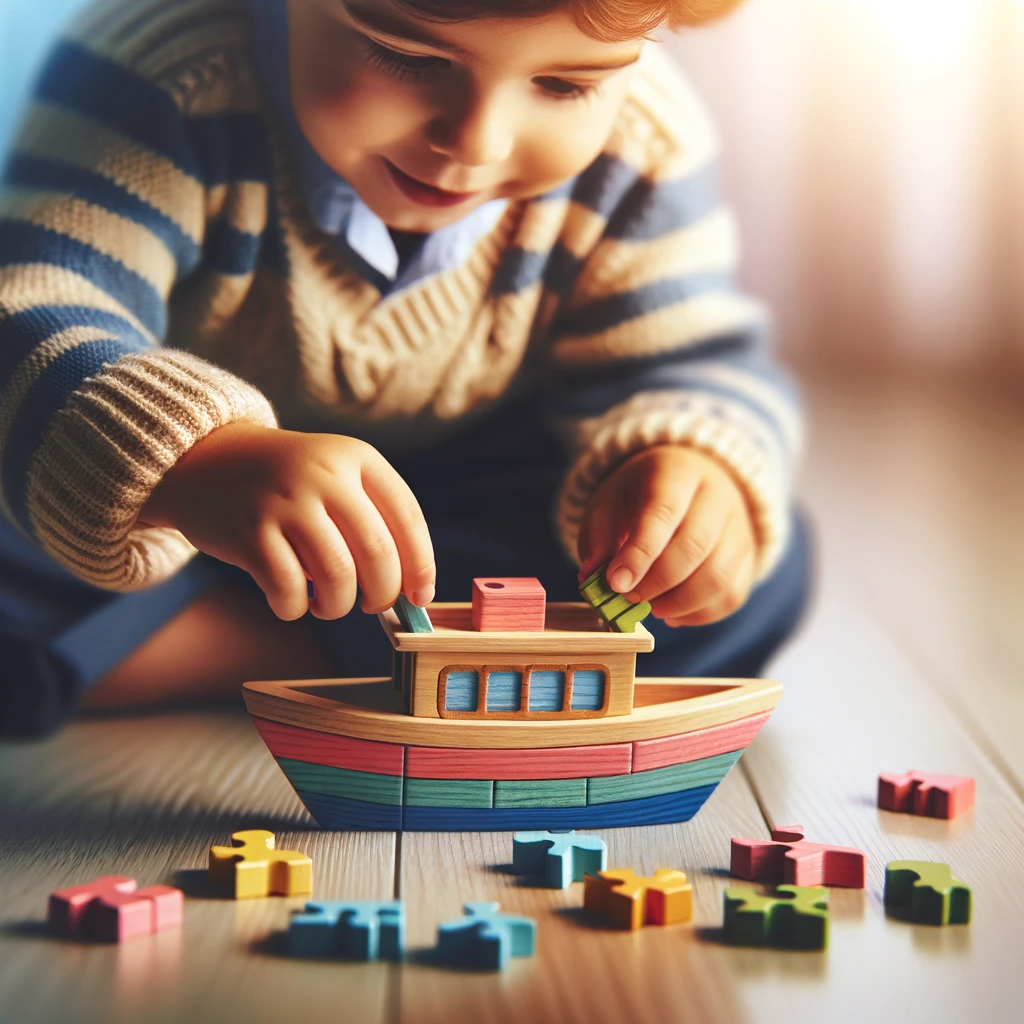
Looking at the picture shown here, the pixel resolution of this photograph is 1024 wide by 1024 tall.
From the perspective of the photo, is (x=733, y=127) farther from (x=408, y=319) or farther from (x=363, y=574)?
(x=363, y=574)

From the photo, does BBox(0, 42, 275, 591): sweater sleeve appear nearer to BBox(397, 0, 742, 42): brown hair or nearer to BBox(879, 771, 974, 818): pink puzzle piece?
BBox(397, 0, 742, 42): brown hair

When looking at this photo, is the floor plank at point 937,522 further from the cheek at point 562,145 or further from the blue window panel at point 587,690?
the cheek at point 562,145

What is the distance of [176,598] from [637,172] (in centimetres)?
29

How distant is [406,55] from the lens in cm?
45

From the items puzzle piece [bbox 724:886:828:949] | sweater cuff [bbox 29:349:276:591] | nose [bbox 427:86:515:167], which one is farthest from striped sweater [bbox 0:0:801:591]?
puzzle piece [bbox 724:886:828:949]

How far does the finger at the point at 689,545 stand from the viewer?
19.9 inches

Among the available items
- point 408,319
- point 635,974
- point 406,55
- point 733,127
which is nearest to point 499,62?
point 406,55

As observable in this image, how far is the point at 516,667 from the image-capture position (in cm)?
45

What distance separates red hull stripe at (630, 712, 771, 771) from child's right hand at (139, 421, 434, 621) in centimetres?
10

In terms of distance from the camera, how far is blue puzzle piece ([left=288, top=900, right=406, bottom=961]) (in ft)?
1.26

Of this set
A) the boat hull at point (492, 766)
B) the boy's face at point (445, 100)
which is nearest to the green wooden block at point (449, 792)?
the boat hull at point (492, 766)

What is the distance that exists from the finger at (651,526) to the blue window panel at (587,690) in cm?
3

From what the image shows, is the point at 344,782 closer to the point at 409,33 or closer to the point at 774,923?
the point at 774,923

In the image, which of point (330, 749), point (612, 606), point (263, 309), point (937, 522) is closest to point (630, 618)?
point (612, 606)
